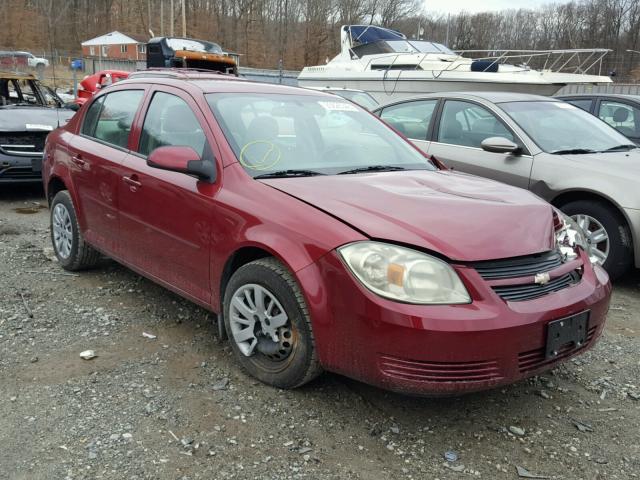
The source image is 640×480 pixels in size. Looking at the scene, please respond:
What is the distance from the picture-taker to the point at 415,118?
6.54 metres

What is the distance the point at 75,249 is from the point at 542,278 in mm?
3645

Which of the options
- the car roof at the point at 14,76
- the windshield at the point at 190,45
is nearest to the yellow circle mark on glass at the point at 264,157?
the car roof at the point at 14,76

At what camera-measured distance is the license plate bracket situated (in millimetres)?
2570

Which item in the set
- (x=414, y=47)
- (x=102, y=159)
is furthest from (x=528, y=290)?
(x=414, y=47)

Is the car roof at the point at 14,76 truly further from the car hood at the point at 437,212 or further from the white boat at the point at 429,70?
the car hood at the point at 437,212

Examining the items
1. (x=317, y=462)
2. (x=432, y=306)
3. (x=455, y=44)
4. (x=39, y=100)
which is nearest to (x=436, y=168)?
(x=432, y=306)

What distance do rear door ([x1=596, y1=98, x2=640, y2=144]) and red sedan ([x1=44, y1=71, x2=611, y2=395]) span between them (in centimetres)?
485

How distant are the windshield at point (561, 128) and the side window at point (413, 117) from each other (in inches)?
34.7

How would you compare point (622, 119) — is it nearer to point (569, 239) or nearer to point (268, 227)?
point (569, 239)

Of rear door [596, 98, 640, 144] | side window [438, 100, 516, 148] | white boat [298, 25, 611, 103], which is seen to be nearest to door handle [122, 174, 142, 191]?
side window [438, 100, 516, 148]

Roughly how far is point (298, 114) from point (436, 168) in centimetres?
98

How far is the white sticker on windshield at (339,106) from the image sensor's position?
3979 millimetres

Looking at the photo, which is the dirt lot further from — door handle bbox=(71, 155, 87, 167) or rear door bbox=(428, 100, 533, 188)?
rear door bbox=(428, 100, 533, 188)

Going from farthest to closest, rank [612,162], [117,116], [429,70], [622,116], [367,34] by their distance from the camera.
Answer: [367,34]
[429,70]
[622,116]
[612,162]
[117,116]
